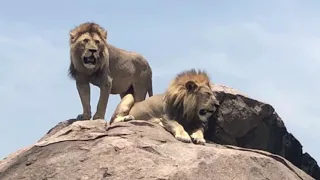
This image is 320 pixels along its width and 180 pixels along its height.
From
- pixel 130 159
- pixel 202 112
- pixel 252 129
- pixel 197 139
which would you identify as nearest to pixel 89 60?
pixel 202 112

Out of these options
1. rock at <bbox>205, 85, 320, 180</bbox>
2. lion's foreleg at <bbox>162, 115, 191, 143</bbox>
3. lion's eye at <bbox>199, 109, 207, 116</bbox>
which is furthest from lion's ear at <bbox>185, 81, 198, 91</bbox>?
rock at <bbox>205, 85, 320, 180</bbox>

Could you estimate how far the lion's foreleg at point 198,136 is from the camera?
9.95 m

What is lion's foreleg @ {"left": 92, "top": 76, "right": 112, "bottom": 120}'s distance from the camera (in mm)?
12453

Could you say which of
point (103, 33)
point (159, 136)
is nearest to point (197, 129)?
point (159, 136)

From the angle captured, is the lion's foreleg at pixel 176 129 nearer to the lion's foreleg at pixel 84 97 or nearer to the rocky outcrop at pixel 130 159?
the rocky outcrop at pixel 130 159

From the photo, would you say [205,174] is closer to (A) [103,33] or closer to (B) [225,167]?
(B) [225,167]

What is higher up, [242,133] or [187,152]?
[187,152]

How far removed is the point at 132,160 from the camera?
884 centimetres

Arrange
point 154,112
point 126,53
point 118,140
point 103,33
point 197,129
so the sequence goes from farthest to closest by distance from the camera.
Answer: point 126,53
point 103,33
point 154,112
point 197,129
point 118,140

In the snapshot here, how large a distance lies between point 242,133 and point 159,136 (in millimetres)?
5162

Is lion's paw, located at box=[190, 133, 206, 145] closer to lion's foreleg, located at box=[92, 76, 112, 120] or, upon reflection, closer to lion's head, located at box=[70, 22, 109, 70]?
lion's foreleg, located at box=[92, 76, 112, 120]

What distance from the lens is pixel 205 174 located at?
340 inches

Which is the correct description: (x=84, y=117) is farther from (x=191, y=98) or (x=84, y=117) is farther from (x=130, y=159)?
(x=130, y=159)

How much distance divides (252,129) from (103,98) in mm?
3187
